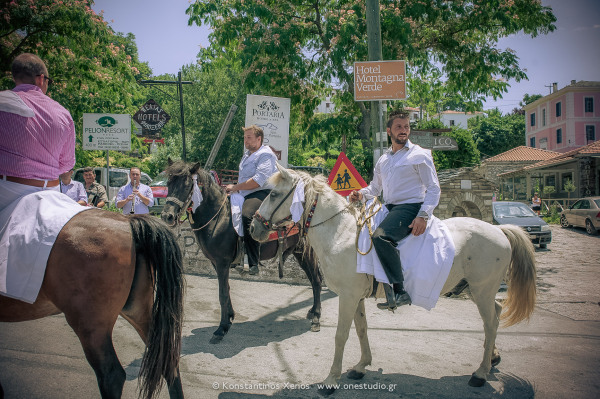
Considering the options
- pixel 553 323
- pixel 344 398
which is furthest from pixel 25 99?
pixel 553 323

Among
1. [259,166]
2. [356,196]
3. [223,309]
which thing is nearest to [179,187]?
[259,166]

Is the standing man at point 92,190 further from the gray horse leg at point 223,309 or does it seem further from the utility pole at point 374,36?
the utility pole at point 374,36

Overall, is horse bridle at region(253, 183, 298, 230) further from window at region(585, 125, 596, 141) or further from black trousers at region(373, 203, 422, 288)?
window at region(585, 125, 596, 141)

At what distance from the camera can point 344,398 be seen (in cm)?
359

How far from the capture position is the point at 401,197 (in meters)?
3.88

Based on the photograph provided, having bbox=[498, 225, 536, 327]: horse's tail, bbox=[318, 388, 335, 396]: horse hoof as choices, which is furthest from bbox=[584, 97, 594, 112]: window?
bbox=[318, 388, 335, 396]: horse hoof

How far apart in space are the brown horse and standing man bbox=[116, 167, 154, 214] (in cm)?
518

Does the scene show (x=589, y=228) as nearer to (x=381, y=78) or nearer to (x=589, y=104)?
(x=381, y=78)

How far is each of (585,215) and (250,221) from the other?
60.8ft

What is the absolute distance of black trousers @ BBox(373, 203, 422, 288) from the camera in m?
3.62

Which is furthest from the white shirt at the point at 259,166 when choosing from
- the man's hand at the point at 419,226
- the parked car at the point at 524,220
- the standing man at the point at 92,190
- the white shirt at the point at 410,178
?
the parked car at the point at 524,220

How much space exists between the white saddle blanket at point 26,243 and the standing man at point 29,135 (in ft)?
0.58

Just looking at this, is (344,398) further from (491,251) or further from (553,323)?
(553,323)

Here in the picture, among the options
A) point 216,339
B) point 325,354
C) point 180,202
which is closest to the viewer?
point 325,354
